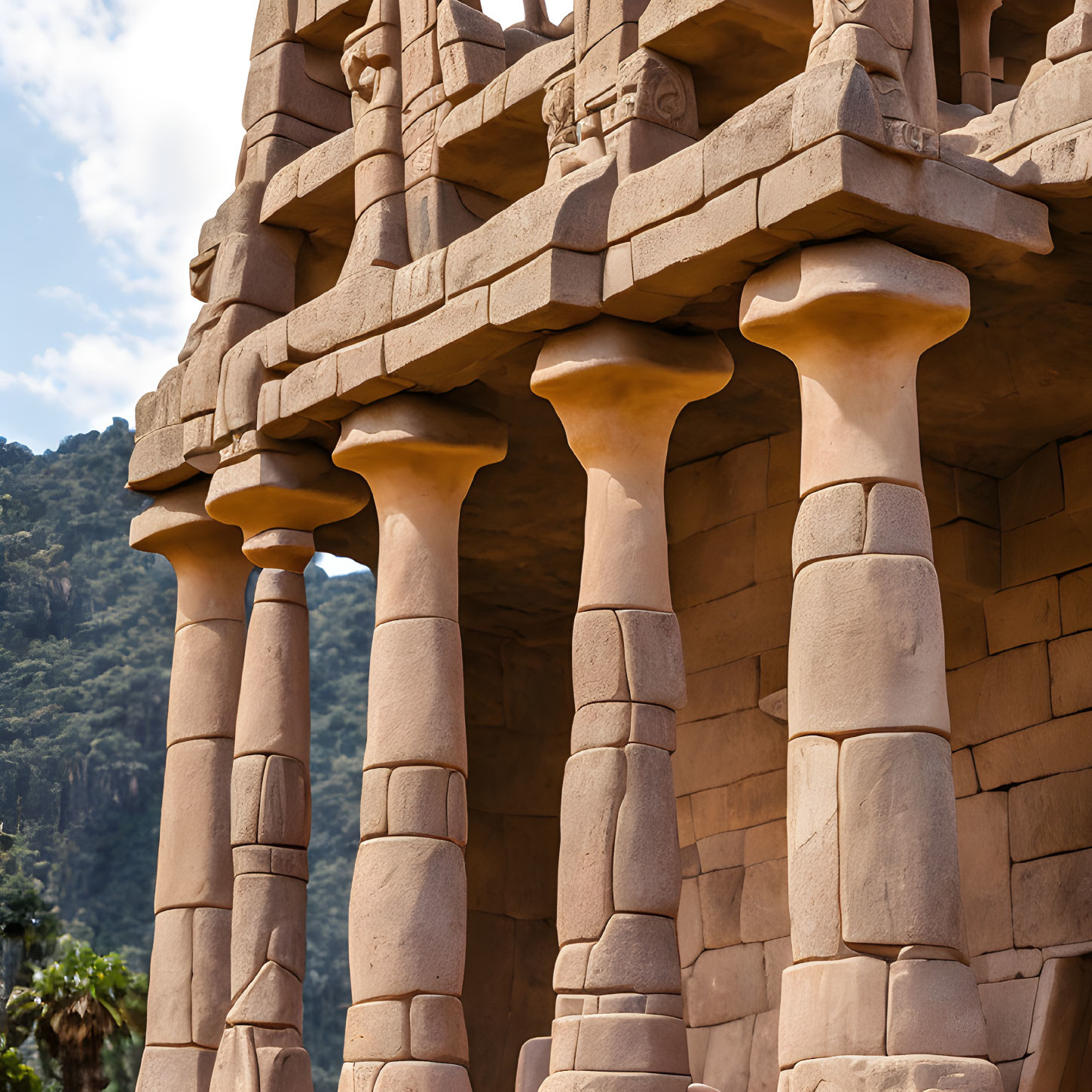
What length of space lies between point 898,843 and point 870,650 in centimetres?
93

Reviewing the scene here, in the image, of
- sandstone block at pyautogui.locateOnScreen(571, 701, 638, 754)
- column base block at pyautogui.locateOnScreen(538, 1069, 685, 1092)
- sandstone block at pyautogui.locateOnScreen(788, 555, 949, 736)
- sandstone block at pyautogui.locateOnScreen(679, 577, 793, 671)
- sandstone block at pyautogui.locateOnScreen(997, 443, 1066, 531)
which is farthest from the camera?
sandstone block at pyautogui.locateOnScreen(679, 577, 793, 671)

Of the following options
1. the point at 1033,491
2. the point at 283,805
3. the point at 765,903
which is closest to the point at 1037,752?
the point at 1033,491

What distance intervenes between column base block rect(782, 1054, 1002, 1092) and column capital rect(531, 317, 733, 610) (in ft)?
10.4

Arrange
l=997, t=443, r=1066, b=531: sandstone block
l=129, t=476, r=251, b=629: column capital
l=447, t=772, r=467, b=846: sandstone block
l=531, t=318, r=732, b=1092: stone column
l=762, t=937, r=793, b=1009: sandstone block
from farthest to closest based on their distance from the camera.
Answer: l=129, t=476, r=251, b=629: column capital
l=762, t=937, r=793, b=1009: sandstone block
l=997, t=443, r=1066, b=531: sandstone block
l=447, t=772, r=467, b=846: sandstone block
l=531, t=318, r=732, b=1092: stone column

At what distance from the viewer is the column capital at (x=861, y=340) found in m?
8.88

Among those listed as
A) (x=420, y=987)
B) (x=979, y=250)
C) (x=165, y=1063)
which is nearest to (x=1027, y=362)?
(x=979, y=250)

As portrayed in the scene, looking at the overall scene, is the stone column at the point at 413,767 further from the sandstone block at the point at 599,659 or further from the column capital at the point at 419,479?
the sandstone block at the point at 599,659

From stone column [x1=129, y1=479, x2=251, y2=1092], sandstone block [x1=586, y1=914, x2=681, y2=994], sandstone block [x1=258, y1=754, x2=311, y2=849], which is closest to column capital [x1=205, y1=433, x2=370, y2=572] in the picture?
stone column [x1=129, y1=479, x2=251, y2=1092]

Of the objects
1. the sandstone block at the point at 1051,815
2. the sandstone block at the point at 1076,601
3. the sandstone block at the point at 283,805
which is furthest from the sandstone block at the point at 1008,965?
the sandstone block at the point at 283,805

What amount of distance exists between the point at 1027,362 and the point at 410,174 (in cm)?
446

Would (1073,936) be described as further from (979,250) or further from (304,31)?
(304,31)

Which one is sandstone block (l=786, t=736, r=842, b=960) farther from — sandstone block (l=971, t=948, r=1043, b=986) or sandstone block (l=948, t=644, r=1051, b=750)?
sandstone block (l=948, t=644, r=1051, b=750)

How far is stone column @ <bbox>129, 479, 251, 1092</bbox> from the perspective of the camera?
13.1 metres

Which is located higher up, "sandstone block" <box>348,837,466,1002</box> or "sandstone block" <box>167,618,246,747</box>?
"sandstone block" <box>167,618,246,747</box>
